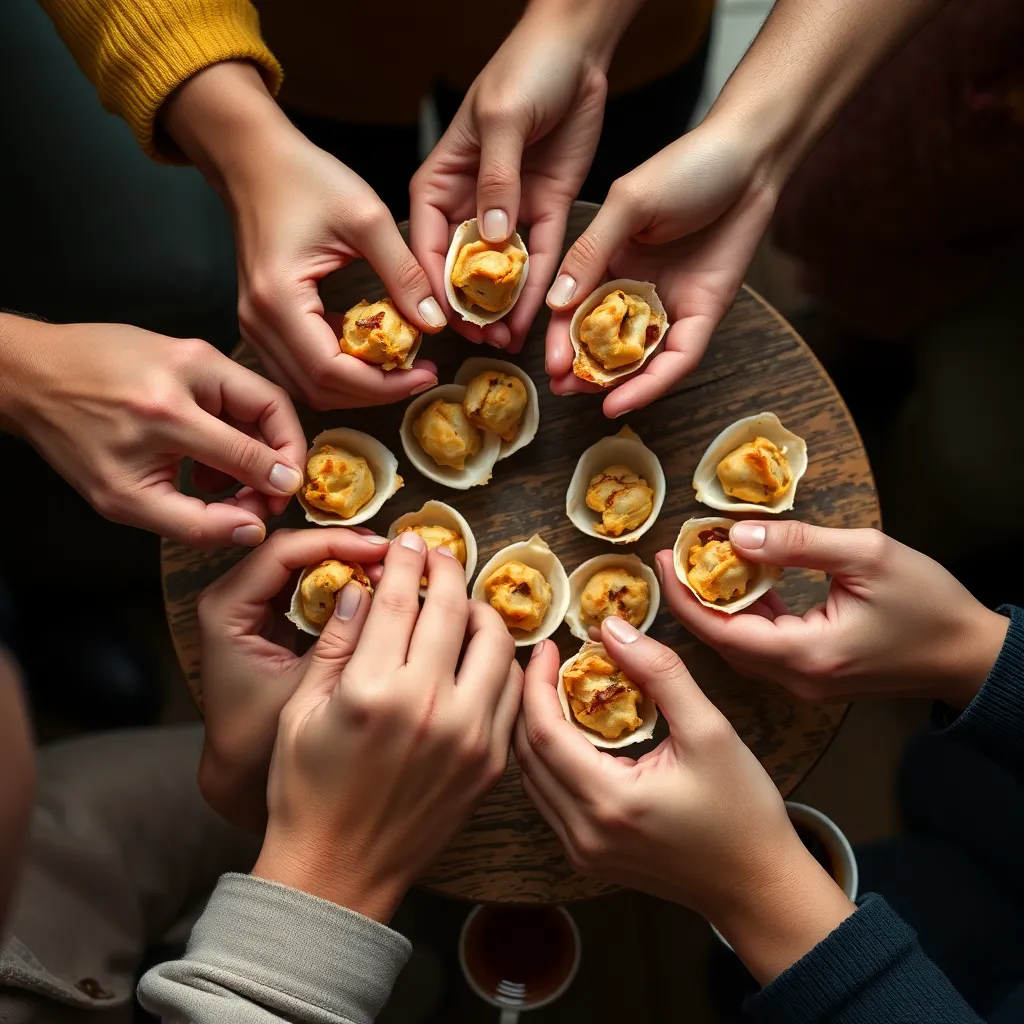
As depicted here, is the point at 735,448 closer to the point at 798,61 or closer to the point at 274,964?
the point at 798,61

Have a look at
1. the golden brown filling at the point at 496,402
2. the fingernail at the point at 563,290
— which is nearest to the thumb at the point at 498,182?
the fingernail at the point at 563,290

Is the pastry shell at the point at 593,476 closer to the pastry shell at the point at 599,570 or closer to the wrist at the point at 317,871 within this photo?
the pastry shell at the point at 599,570

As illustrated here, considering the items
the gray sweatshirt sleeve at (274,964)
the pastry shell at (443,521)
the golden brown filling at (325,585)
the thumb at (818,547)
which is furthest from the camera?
the pastry shell at (443,521)

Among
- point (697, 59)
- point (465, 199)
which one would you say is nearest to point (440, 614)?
point (465, 199)

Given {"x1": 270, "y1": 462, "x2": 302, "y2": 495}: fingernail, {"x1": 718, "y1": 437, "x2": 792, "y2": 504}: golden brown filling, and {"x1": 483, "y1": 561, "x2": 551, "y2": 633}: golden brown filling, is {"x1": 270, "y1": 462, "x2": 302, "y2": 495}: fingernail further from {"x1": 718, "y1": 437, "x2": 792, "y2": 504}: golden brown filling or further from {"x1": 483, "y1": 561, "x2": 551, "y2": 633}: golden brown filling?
{"x1": 718, "y1": 437, "x2": 792, "y2": 504}: golden brown filling

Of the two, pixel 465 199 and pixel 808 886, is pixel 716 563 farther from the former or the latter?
pixel 465 199

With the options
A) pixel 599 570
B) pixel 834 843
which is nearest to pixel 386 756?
pixel 599 570

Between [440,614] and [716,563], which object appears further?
[716,563]
